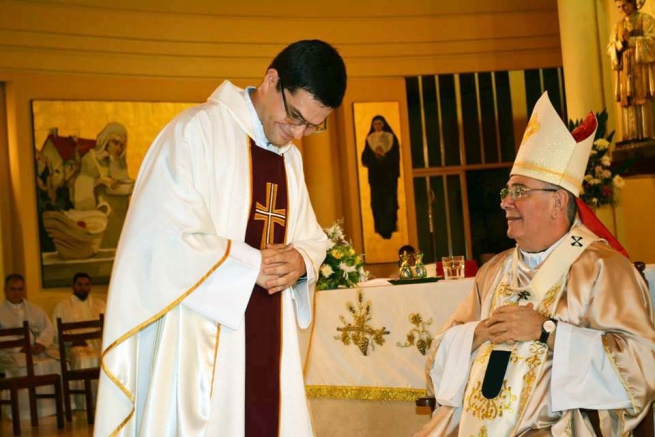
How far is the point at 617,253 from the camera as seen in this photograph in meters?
3.70

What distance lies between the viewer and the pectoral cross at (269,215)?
3008 millimetres

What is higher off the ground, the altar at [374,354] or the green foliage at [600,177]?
the green foliage at [600,177]

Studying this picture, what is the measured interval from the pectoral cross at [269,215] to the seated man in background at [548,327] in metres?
1.12

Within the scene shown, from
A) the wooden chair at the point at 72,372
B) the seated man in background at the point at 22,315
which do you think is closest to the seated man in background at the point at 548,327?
the wooden chair at the point at 72,372

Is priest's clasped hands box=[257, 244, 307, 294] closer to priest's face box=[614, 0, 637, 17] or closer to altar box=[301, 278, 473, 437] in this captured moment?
altar box=[301, 278, 473, 437]

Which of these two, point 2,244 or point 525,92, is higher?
point 525,92

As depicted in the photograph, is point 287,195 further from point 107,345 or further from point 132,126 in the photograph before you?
point 132,126

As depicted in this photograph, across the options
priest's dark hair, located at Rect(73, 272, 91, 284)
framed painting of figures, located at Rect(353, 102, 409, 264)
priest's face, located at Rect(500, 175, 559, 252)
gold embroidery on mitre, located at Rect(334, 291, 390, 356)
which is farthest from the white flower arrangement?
framed painting of figures, located at Rect(353, 102, 409, 264)

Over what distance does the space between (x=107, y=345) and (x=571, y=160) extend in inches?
82.8

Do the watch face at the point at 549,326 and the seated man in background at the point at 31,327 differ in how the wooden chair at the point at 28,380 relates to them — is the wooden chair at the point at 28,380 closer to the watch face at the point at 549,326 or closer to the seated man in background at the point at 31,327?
the seated man in background at the point at 31,327

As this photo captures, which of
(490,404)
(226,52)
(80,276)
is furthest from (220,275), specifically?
(226,52)

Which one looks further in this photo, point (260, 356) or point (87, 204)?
point (87, 204)

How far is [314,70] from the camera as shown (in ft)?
9.21

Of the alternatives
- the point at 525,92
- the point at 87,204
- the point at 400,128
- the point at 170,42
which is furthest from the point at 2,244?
the point at 525,92
